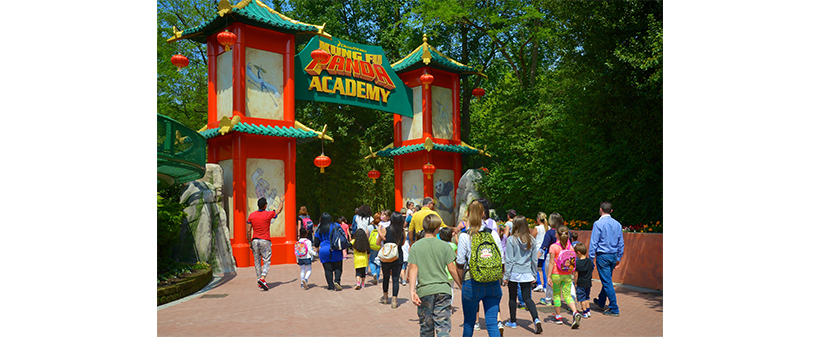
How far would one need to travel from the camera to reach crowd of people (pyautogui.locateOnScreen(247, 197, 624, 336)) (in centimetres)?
539

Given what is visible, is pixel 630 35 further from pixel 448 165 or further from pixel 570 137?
pixel 448 165

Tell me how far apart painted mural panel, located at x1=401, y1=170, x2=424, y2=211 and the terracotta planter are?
464 inches

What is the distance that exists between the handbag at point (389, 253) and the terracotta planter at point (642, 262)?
5281 millimetres

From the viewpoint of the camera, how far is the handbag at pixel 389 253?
8945 millimetres

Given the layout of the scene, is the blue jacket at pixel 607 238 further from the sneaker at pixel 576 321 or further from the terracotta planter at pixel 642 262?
the terracotta planter at pixel 642 262

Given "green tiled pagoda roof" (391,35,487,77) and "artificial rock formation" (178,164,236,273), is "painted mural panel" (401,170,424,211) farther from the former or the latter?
"artificial rock formation" (178,164,236,273)

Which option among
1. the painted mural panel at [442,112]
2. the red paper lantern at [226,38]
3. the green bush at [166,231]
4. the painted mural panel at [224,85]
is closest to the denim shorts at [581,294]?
the green bush at [166,231]

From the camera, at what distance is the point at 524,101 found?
76.6ft

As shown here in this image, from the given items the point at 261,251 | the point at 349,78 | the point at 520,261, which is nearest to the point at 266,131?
the point at 349,78

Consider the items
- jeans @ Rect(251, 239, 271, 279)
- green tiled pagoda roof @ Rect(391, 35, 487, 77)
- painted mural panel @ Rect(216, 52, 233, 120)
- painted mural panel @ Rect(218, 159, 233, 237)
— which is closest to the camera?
jeans @ Rect(251, 239, 271, 279)

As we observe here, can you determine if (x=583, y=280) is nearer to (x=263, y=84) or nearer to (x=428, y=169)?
(x=263, y=84)

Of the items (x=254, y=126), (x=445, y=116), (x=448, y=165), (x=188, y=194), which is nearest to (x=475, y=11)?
(x=445, y=116)

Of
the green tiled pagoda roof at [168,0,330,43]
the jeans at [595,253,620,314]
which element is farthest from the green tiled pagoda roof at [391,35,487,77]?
the jeans at [595,253,620,314]

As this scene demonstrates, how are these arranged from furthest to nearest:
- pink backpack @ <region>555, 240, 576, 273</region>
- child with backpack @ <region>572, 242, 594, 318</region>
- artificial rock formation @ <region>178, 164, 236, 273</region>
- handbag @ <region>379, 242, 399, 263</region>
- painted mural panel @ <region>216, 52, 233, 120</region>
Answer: painted mural panel @ <region>216, 52, 233, 120</region>
artificial rock formation @ <region>178, 164, 236, 273</region>
handbag @ <region>379, 242, 399, 263</region>
child with backpack @ <region>572, 242, 594, 318</region>
pink backpack @ <region>555, 240, 576, 273</region>
